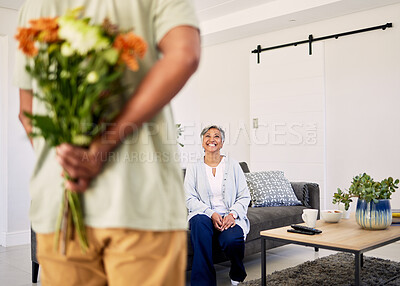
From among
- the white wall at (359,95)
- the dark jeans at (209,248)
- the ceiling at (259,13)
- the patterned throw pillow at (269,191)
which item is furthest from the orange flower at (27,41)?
the white wall at (359,95)

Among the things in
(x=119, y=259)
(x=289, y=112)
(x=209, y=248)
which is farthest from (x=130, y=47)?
(x=289, y=112)

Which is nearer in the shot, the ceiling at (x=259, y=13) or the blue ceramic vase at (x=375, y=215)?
the blue ceramic vase at (x=375, y=215)

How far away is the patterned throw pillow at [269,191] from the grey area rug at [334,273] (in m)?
0.65

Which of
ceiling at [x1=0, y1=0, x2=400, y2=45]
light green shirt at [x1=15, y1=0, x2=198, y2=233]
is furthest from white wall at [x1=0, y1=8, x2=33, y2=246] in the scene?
light green shirt at [x1=15, y1=0, x2=198, y2=233]

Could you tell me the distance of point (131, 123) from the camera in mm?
797

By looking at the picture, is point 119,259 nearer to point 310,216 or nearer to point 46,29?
point 46,29

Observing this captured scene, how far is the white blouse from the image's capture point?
11.1 feet

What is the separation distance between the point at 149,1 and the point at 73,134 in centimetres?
31

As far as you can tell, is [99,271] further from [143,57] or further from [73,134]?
[143,57]

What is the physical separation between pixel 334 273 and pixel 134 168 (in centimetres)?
291

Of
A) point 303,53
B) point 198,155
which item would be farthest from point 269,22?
point 198,155

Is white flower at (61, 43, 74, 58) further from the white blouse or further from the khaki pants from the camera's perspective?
the white blouse

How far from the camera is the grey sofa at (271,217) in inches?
127

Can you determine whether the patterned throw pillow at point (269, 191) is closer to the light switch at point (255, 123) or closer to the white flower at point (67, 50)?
the light switch at point (255, 123)
